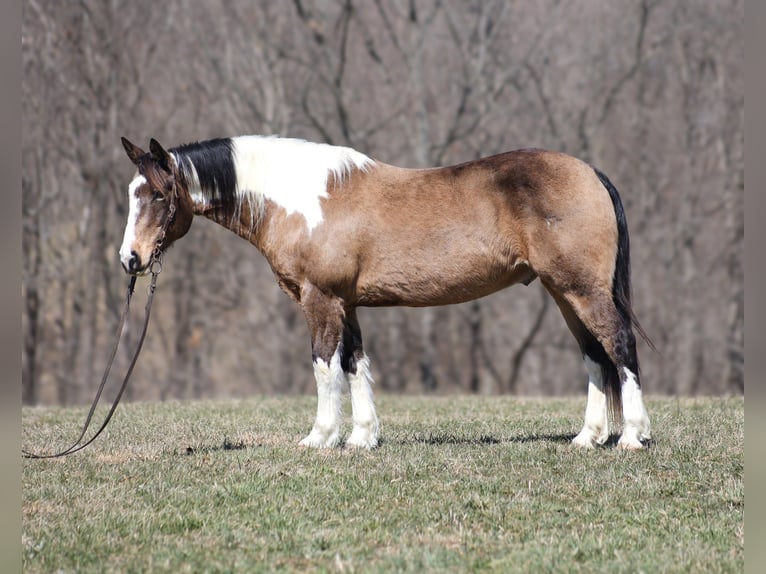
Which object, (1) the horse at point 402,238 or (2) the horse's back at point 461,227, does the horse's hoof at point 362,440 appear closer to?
(1) the horse at point 402,238

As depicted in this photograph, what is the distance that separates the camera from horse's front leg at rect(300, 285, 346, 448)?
23.9 feet

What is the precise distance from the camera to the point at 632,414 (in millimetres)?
7023

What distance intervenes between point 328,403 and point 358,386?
0.98 ft

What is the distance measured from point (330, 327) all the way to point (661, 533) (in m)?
3.01

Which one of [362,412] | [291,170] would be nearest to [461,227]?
[291,170]

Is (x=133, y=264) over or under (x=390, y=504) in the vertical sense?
over

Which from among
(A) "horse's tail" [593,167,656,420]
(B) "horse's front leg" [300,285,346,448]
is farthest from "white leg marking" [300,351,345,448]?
(A) "horse's tail" [593,167,656,420]

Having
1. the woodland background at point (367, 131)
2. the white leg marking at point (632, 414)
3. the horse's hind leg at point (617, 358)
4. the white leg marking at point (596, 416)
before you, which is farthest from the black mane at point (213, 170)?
the woodland background at point (367, 131)

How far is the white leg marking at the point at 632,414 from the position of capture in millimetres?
7012

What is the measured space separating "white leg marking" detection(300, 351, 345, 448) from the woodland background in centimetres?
1535

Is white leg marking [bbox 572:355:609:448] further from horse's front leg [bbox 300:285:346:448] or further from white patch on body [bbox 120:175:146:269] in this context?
white patch on body [bbox 120:175:146:269]

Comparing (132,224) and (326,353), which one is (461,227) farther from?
(132,224)

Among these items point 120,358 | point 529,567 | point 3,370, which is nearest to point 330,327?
point 529,567

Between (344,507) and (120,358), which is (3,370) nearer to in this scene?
(344,507)
